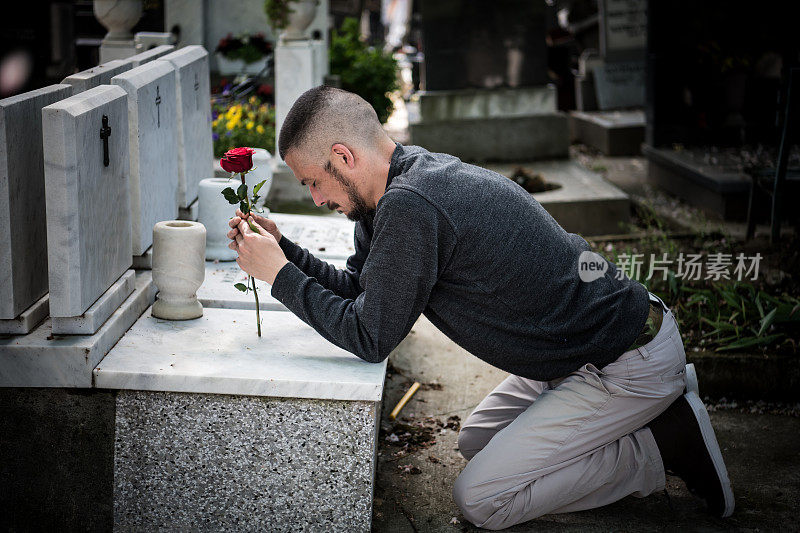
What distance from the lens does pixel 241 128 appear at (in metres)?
7.30

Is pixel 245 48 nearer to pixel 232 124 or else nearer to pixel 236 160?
pixel 232 124

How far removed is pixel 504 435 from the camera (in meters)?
2.87

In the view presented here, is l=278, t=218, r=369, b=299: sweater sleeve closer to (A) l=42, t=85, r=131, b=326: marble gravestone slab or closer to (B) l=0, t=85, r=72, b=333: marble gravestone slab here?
(A) l=42, t=85, r=131, b=326: marble gravestone slab

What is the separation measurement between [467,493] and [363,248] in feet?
2.94

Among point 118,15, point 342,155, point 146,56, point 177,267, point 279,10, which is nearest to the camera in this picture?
point 342,155

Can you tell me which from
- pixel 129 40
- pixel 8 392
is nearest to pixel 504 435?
pixel 8 392

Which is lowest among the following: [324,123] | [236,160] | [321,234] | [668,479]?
[668,479]

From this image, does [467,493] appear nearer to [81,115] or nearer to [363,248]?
[363,248]

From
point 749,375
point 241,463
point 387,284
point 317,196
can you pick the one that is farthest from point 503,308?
point 749,375

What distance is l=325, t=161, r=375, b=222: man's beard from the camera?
2.62m

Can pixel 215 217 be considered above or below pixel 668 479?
above

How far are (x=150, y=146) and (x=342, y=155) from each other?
44.6 inches

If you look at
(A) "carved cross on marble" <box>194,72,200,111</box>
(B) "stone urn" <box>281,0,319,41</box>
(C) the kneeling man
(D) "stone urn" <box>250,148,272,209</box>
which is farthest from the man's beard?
(B) "stone urn" <box>281,0,319,41</box>

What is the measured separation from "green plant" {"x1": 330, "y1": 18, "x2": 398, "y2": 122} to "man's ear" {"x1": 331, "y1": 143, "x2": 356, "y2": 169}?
724 cm
